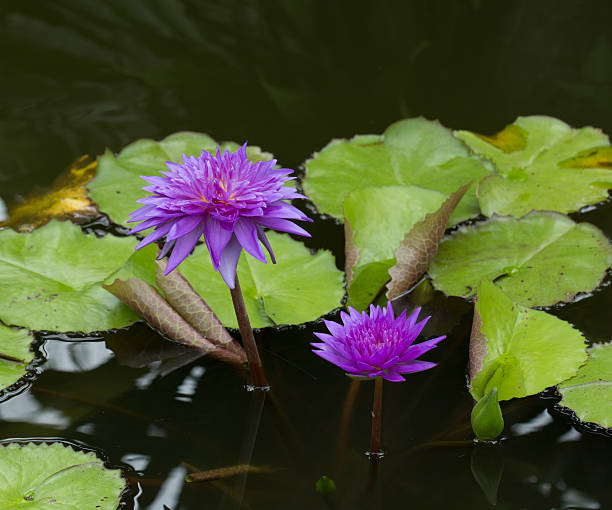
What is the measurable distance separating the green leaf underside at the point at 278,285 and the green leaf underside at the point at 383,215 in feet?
0.33

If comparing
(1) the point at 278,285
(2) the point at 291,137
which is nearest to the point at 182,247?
(1) the point at 278,285

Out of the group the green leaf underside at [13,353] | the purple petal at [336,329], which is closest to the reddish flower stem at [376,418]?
the purple petal at [336,329]

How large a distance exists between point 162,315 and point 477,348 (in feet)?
2.66

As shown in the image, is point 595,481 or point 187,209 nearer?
point 187,209

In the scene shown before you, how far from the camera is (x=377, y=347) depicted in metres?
1.36

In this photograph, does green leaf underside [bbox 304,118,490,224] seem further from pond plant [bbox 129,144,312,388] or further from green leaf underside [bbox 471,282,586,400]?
pond plant [bbox 129,144,312,388]

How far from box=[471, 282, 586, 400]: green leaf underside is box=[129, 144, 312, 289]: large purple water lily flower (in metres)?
0.61

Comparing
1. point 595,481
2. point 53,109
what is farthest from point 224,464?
point 53,109

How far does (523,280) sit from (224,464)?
101 cm

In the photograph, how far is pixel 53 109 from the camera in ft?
9.91

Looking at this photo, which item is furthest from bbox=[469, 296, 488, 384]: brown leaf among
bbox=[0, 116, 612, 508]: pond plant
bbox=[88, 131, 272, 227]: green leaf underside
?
bbox=[88, 131, 272, 227]: green leaf underside

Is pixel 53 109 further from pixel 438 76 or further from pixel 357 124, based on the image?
pixel 438 76

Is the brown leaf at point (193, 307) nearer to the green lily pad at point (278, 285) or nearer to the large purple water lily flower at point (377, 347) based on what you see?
the green lily pad at point (278, 285)

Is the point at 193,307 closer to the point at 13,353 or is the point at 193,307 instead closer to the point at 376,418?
the point at 13,353
